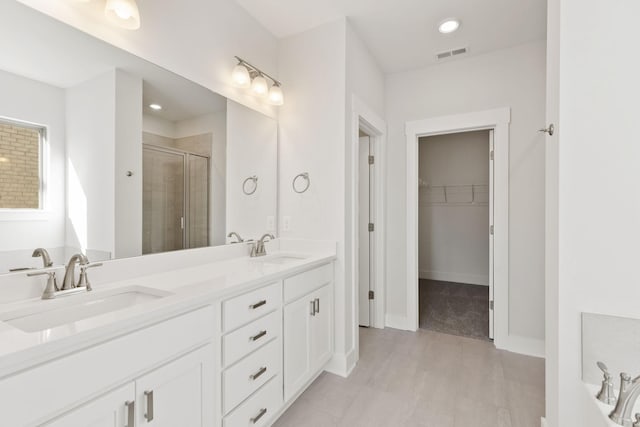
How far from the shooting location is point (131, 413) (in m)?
0.95

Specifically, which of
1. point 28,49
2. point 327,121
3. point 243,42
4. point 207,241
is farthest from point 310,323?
point 243,42

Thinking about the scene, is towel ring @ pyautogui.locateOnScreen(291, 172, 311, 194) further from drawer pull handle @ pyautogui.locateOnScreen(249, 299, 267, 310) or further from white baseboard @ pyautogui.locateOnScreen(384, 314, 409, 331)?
white baseboard @ pyautogui.locateOnScreen(384, 314, 409, 331)

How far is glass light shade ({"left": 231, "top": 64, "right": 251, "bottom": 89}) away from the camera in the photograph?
2082 millimetres

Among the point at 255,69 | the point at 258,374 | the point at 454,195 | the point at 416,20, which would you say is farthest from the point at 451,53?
the point at 258,374

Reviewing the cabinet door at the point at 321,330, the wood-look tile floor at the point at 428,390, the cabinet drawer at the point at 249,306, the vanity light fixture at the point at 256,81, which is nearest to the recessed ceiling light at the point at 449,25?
the vanity light fixture at the point at 256,81

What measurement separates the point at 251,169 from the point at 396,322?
221 centimetres

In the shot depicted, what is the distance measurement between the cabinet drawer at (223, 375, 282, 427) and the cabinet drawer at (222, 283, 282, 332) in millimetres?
392

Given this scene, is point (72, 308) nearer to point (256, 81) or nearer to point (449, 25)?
point (256, 81)

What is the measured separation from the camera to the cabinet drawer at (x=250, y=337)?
1.33 meters

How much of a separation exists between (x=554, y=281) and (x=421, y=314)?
233cm

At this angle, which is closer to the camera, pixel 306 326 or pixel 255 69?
pixel 306 326

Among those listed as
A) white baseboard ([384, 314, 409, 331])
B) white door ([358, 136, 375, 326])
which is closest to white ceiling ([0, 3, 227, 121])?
white door ([358, 136, 375, 326])

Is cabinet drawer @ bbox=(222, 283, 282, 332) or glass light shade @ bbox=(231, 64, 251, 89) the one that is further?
glass light shade @ bbox=(231, 64, 251, 89)

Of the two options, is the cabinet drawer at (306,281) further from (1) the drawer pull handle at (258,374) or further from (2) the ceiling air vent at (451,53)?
(2) the ceiling air vent at (451,53)
